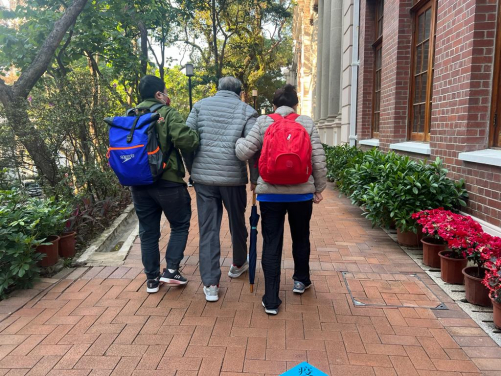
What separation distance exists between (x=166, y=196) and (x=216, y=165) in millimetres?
519

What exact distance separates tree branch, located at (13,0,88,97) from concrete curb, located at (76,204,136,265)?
2161mm

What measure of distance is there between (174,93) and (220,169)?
91.7ft

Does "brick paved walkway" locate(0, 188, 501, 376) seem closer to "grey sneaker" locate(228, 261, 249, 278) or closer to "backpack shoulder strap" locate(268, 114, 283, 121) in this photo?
"grey sneaker" locate(228, 261, 249, 278)

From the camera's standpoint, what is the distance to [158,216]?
377 centimetres

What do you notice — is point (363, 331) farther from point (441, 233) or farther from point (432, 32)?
point (432, 32)

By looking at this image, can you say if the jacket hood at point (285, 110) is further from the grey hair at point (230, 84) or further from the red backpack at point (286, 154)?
the grey hair at point (230, 84)

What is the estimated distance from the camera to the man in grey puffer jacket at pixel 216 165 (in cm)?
354

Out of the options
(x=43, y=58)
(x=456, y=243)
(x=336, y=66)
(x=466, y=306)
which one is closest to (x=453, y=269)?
(x=456, y=243)

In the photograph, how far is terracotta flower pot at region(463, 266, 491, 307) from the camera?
3352 mm

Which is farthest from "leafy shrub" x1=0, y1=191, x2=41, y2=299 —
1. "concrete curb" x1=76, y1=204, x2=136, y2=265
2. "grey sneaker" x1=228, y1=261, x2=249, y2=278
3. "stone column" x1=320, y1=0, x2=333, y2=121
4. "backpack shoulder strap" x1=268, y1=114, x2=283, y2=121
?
"stone column" x1=320, y1=0, x2=333, y2=121

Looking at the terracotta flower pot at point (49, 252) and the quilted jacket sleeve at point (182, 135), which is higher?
the quilted jacket sleeve at point (182, 135)

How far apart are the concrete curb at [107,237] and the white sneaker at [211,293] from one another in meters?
1.75

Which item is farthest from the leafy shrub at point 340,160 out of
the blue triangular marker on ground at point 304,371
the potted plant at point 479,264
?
the blue triangular marker on ground at point 304,371

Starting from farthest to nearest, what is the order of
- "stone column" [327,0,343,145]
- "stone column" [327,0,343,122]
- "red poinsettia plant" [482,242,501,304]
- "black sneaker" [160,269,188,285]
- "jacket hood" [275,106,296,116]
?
"stone column" [327,0,343,122], "stone column" [327,0,343,145], "black sneaker" [160,269,188,285], "jacket hood" [275,106,296,116], "red poinsettia plant" [482,242,501,304]
